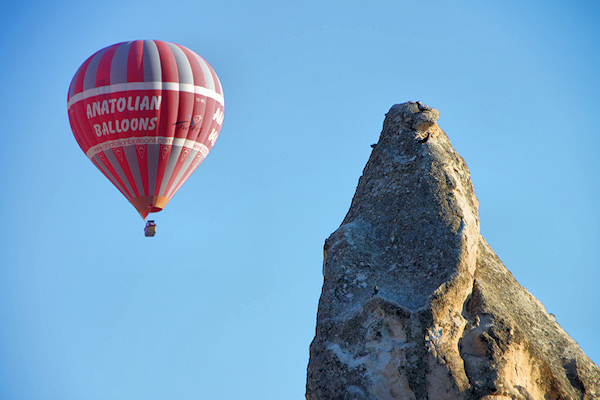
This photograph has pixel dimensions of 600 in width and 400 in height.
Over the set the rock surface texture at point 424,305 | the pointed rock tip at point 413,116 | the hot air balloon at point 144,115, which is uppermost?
the hot air balloon at point 144,115

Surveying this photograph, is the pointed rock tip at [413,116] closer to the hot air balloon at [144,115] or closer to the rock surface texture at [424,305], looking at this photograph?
the rock surface texture at [424,305]

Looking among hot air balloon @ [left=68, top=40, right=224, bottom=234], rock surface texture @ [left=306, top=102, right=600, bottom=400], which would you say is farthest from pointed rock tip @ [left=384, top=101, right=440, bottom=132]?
hot air balloon @ [left=68, top=40, right=224, bottom=234]

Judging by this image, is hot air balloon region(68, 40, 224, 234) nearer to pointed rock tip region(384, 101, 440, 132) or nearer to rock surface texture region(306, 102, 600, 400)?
pointed rock tip region(384, 101, 440, 132)

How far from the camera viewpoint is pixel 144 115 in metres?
30.8

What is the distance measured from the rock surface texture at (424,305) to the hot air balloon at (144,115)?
16942mm

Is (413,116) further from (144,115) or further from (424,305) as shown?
(144,115)

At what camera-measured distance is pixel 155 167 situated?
3130cm

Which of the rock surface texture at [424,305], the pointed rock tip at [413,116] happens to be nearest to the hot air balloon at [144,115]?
the pointed rock tip at [413,116]

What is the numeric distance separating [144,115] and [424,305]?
19.4 metres

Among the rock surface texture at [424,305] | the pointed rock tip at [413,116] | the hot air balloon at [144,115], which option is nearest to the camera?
the rock surface texture at [424,305]

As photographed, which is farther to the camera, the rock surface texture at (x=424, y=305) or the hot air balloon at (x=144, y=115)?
the hot air balloon at (x=144, y=115)

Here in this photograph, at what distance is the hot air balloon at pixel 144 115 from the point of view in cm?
3083

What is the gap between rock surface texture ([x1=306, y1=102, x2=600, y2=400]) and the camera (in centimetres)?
1248

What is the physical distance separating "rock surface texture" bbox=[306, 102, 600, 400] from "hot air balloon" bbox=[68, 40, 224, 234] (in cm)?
1694
